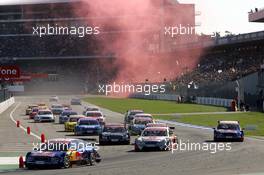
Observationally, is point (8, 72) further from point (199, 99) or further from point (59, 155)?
point (199, 99)

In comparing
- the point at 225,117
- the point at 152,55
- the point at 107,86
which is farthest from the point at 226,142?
the point at 107,86

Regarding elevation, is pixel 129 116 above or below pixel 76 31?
below

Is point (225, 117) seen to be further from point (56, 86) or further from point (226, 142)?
point (56, 86)

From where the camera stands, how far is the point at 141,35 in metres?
95.6

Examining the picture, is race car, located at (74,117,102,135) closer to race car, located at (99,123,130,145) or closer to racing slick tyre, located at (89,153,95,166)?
race car, located at (99,123,130,145)

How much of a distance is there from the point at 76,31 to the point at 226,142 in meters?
100.0

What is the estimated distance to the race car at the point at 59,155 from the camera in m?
24.7

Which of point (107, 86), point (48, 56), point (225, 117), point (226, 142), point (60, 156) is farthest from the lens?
point (48, 56)

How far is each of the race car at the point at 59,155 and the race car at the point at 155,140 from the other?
274 inches

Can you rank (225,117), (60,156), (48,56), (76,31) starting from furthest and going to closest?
(48,56) → (76,31) → (225,117) → (60,156)

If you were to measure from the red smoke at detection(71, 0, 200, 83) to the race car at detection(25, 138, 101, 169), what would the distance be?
138ft

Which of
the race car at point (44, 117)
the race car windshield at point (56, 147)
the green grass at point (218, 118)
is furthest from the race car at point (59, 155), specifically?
the race car at point (44, 117)

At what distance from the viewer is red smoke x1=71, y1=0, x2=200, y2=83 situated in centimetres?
7825

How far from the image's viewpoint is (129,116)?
5675 cm
